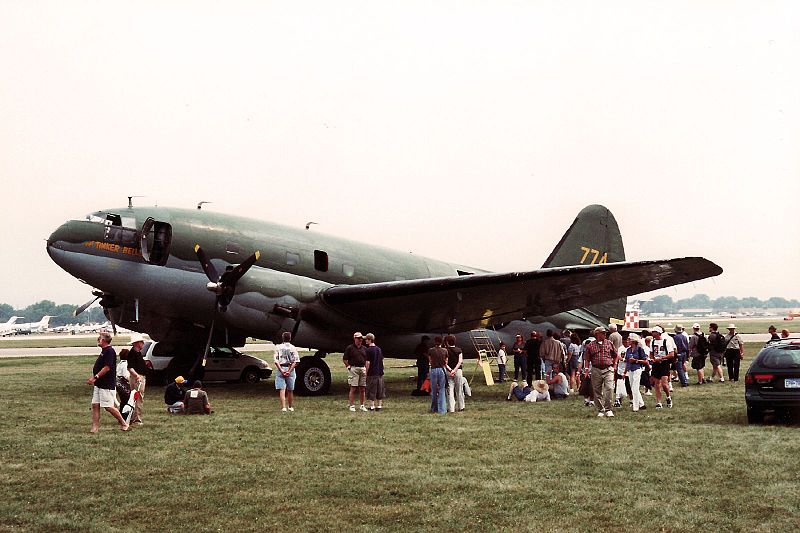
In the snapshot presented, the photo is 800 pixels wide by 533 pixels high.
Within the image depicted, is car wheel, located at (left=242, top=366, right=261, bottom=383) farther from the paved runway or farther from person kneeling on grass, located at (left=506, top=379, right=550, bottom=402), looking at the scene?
the paved runway

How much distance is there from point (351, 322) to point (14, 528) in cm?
1456

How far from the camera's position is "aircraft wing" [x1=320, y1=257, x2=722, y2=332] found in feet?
60.2

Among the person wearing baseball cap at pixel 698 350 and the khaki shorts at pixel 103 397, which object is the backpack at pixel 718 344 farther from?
the khaki shorts at pixel 103 397

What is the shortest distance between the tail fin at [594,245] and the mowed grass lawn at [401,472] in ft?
44.3

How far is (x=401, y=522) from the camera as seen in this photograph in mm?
7617

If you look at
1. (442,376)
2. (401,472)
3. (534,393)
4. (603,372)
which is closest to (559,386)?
(534,393)

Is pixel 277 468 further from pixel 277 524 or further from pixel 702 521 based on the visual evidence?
pixel 702 521

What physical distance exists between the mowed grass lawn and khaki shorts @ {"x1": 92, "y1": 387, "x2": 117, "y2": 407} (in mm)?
570

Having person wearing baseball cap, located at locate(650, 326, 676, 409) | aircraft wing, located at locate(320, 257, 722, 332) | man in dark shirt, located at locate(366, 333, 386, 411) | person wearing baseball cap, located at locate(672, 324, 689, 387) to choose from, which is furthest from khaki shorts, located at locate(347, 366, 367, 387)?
person wearing baseball cap, located at locate(672, 324, 689, 387)

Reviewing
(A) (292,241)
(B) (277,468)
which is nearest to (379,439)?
(B) (277,468)

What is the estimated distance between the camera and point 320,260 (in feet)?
73.2

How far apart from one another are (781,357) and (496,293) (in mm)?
8655

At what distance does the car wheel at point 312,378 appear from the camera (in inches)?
817

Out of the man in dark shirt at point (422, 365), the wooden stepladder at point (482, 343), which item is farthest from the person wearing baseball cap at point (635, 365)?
the wooden stepladder at point (482, 343)
